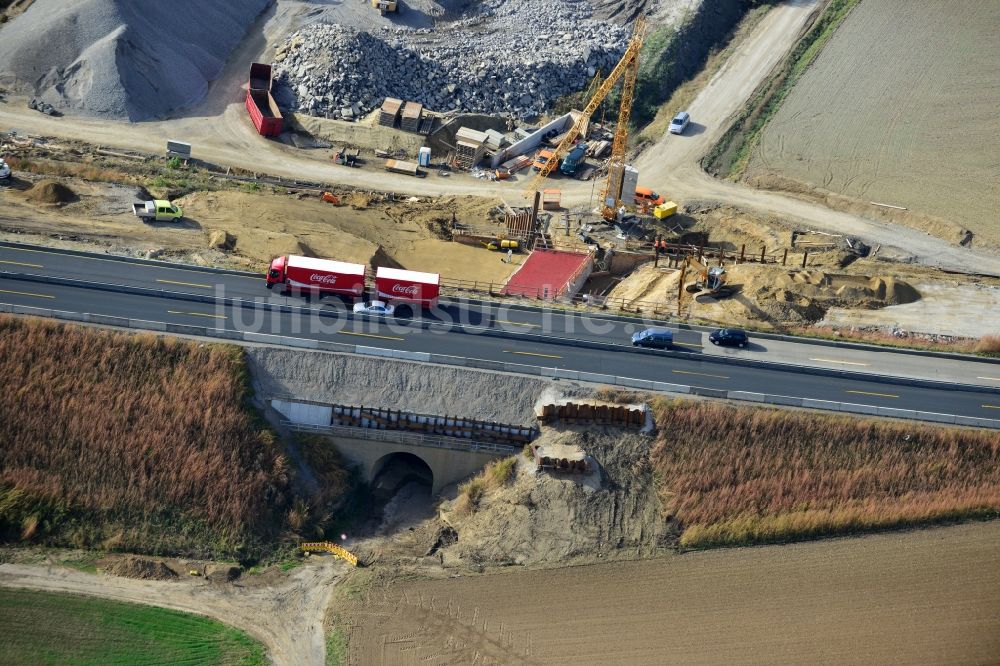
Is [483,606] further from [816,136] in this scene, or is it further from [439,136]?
[816,136]

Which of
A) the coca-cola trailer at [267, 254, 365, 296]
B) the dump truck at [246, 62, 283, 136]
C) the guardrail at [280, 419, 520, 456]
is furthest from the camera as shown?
the dump truck at [246, 62, 283, 136]

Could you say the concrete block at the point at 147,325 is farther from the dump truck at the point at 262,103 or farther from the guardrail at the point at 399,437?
the dump truck at the point at 262,103

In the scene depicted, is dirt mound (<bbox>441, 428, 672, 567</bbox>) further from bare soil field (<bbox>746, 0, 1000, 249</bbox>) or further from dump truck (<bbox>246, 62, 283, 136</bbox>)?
dump truck (<bbox>246, 62, 283, 136</bbox>)

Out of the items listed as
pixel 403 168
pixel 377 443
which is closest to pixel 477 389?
pixel 377 443

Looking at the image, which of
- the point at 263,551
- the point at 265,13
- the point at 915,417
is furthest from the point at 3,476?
the point at 265,13

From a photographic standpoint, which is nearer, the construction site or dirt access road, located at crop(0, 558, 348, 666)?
dirt access road, located at crop(0, 558, 348, 666)

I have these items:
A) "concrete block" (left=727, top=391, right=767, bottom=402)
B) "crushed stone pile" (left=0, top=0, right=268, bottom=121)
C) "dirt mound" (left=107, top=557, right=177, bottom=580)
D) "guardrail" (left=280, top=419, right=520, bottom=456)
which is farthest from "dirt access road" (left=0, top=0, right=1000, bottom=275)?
"dirt mound" (left=107, top=557, right=177, bottom=580)

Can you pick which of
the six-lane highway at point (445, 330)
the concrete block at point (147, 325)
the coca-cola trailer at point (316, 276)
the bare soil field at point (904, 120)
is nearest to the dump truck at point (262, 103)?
the six-lane highway at point (445, 330)

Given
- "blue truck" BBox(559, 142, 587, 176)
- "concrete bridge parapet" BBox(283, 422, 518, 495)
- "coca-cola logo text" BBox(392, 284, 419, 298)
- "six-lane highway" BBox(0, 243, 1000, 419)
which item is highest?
"blue truck" BBox(559, 142, 587, 176)
